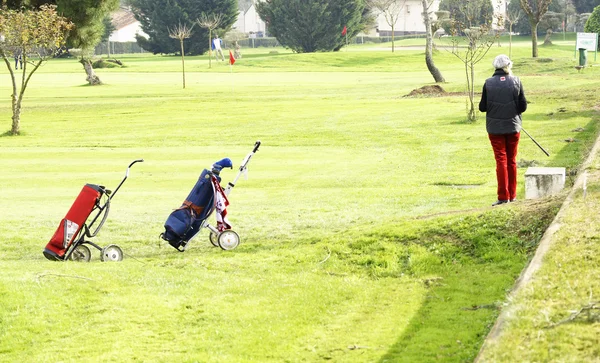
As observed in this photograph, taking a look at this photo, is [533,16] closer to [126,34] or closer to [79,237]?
[79,237]

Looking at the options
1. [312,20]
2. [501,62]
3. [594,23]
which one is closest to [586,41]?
[594,23]

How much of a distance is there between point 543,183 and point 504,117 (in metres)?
1.08

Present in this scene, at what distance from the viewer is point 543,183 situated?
13.5 metres

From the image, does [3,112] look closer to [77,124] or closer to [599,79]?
[77,124]

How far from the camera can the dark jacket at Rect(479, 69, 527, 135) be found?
13812 mm

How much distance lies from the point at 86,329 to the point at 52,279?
64.5 inches

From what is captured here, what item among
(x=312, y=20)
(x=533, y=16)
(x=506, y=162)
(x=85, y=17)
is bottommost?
(x=506, y=162)

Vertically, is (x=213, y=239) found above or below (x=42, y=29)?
below

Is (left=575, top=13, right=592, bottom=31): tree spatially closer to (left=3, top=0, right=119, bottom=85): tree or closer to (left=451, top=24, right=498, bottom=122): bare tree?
(left=451, top=24, right=498, bottom=122): bare tree

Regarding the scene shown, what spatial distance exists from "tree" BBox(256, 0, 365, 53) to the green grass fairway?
194ft

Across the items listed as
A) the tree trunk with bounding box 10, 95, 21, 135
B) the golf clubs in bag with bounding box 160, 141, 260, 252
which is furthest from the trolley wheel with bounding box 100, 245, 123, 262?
the tree trunk with bounding box 10, 95, 21, 135

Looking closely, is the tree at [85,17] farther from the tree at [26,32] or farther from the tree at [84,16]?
the tree at [26,32]

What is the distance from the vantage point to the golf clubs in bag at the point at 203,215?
12836 millimetres

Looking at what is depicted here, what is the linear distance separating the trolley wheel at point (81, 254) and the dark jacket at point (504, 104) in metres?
5.70
